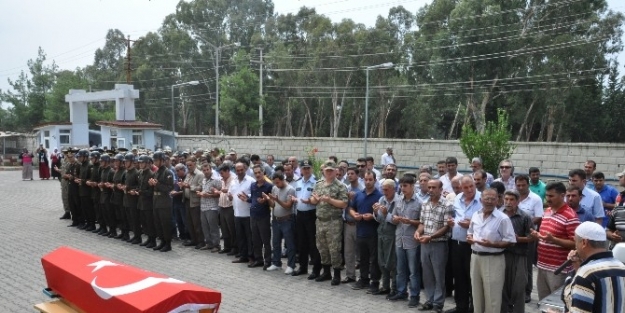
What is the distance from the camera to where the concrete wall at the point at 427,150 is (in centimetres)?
1741

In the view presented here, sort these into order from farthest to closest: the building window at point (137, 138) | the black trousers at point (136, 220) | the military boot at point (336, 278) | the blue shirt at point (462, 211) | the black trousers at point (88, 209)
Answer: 1. the building window at point (137, 138)
2. the black trousers at point (88, 209)
3. the black trousers at point (136, 220)
4. the military boot at point (336, 278)
5. the blue shirt at point (462, 211)

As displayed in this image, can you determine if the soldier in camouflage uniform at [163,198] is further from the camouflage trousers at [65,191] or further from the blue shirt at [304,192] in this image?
the camouflage trousers at [65,191]

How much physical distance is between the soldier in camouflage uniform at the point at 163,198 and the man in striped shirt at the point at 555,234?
6.80 m

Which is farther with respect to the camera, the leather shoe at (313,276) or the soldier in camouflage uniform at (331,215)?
the leather shoe at (313,276)

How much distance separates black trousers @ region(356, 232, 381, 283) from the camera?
24.3ft

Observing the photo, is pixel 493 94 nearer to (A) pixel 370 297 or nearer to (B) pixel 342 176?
(B) pixel 342 176

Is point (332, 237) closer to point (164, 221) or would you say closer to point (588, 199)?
point (588, 199)

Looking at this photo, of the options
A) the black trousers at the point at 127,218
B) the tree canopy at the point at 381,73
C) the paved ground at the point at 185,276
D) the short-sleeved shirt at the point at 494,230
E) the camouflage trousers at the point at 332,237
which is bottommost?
the paved ground at the point at 185,276

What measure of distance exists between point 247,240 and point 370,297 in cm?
280

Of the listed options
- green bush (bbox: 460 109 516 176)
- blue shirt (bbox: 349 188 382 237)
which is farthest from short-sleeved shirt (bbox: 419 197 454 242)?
green bush (bbox: 460 109 516 176)

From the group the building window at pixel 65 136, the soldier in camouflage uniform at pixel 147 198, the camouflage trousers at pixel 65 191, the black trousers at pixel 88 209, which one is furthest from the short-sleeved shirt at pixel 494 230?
the building window at pixel 65 136

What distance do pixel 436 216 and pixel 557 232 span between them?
1.42 metres

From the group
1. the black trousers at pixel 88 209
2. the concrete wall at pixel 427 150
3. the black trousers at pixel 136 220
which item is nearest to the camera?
the black trousers at pixel 136 220

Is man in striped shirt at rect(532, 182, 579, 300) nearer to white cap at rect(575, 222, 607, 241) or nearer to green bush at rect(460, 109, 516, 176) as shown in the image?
white cap at rect(575, 222, 607, 241)
